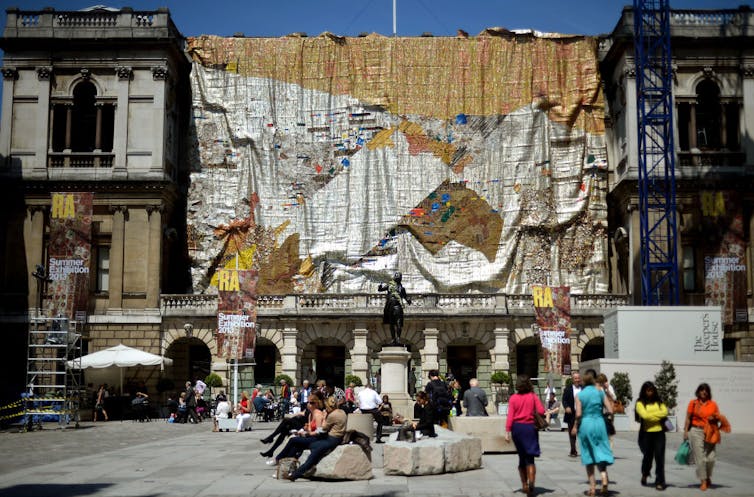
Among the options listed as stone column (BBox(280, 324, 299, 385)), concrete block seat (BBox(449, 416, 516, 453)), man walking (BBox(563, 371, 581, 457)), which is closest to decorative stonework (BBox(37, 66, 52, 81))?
stone column (BBox(280, 324, 299, 385))

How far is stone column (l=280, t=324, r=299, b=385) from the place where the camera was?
1692 inches

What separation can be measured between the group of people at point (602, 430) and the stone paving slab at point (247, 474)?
37 centimetres

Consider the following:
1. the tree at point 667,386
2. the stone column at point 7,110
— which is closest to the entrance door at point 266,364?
the stone column at point 7,110

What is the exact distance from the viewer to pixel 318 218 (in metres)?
46.3

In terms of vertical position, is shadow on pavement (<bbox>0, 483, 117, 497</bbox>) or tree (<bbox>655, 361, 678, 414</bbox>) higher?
tree (<bbox>655, 361, 678, 414</bbox>)

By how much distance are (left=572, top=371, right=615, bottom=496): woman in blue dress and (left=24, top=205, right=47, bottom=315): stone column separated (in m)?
34.1

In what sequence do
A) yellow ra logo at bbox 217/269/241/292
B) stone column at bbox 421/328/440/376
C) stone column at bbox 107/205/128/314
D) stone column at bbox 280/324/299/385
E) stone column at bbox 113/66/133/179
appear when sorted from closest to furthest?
yellow ra logo at bbox 217/269/241/292, stone column at bbox 421/328/440/376, stone column at bbox 280/324/299/385, stone column at bbox 107/205/128/314, stone column at bbox 113/66/133/179

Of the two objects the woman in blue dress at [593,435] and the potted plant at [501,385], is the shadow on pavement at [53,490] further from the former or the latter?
the potted plant at [501,385]

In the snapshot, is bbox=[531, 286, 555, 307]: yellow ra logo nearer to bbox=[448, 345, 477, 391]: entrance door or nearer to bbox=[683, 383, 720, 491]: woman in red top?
bbox=[448, 345, 477, 391]: entrance door

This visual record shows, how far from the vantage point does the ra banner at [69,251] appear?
1618 inches

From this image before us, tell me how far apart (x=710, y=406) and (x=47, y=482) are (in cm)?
1061

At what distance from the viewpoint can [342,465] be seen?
1590 cm

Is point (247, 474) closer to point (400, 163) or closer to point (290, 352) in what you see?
point (290, 352)

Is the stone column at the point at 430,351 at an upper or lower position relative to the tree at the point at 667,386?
upper
